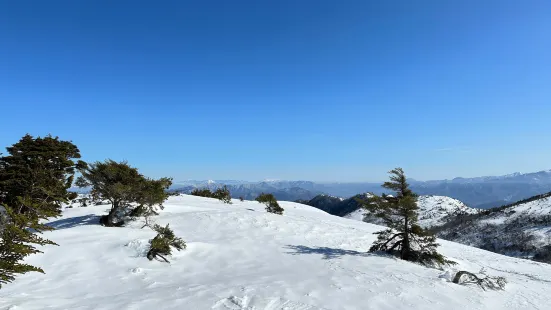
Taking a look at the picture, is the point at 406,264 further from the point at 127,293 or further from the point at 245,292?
the point at 127,293

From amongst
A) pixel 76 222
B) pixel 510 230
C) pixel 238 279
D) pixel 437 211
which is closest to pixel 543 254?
pixel 510 230

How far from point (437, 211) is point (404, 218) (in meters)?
84.2

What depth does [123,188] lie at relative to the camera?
20828 millimetres

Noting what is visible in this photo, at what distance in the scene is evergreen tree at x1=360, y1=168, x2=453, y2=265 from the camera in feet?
53.3

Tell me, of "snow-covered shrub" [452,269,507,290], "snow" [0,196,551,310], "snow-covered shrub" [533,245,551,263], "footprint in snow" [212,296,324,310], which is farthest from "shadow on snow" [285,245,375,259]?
"snow-covered shrub" [533,245,551,263]

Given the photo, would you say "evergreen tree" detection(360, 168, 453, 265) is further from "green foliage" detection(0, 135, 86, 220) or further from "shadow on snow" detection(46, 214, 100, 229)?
"green foliage" detection(0, 135, 86, 220)

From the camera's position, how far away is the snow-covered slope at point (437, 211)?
3246 inches

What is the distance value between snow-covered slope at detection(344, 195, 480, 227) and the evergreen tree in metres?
70.4

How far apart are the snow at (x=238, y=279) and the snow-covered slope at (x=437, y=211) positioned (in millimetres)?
67443

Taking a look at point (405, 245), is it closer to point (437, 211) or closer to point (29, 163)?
point (29, 163)

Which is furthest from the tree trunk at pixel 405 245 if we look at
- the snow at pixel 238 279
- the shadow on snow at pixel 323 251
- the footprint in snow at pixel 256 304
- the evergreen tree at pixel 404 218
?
the footprint in snow at pixel 256 304

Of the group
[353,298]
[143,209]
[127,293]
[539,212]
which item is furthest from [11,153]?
[539,212]

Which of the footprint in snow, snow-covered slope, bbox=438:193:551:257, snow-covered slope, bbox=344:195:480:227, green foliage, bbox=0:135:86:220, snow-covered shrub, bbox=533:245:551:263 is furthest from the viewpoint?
snow-covered slope, bbox=344:195:480:227

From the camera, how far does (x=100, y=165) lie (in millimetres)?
23359
